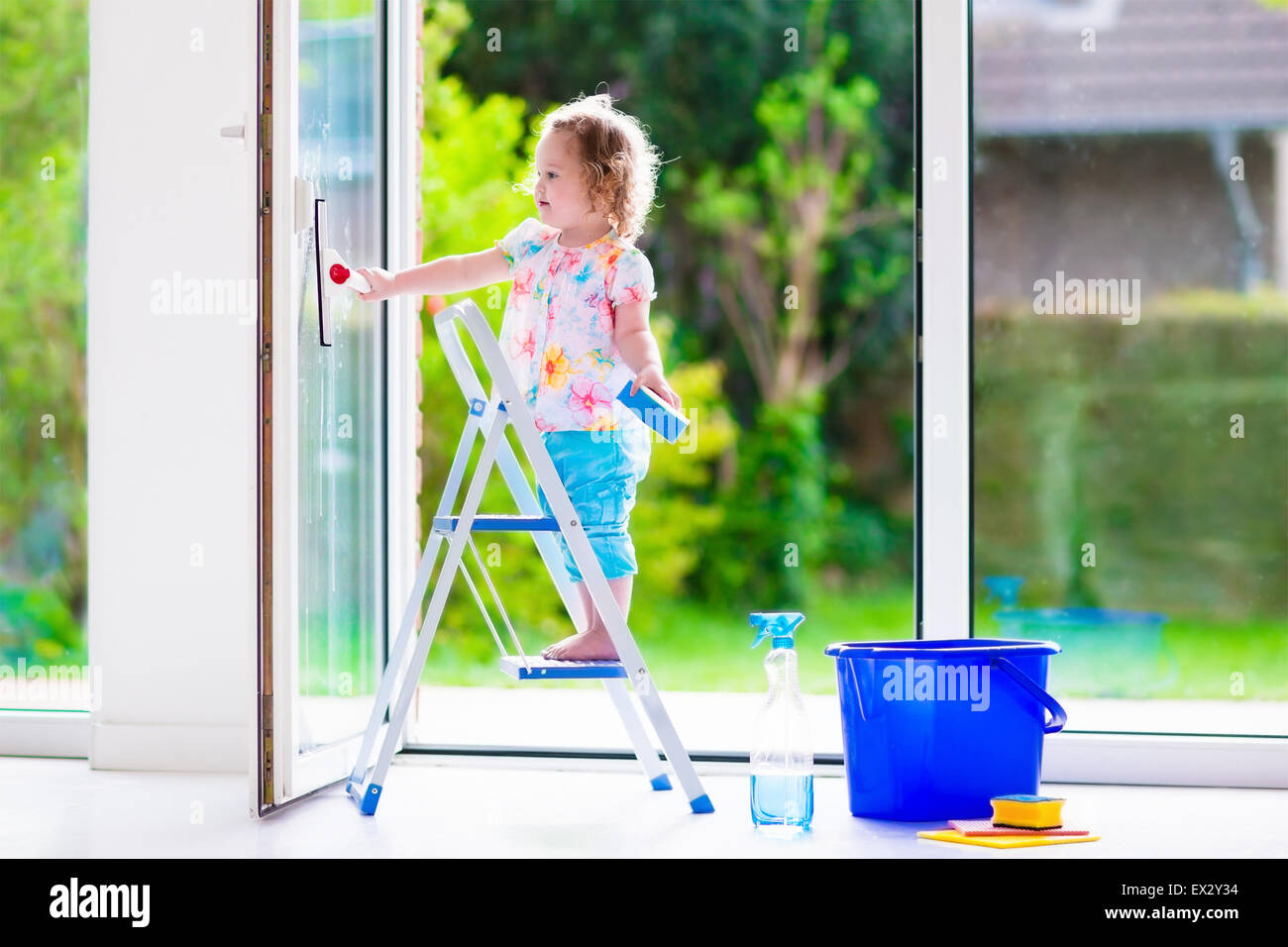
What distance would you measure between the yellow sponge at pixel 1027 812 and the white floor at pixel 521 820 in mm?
74

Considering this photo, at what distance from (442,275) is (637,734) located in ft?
2.98

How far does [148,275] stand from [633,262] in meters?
1.09

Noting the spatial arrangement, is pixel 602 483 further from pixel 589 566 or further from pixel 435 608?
pixel 435 608

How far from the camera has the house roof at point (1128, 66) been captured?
2941 millimetres

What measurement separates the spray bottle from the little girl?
1.04ft

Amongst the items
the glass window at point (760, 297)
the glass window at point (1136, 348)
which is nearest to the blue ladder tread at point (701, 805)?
the glass window at point (1136, 348)

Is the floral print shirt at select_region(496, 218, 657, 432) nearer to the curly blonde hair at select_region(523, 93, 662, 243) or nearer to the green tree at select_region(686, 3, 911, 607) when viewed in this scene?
the curly blonde hair at select_region(523, 93, 662, 243)

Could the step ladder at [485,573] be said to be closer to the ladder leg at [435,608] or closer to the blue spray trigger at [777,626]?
the ladder leg at [435,608]

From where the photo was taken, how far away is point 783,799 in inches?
88.4

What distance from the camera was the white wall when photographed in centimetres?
285

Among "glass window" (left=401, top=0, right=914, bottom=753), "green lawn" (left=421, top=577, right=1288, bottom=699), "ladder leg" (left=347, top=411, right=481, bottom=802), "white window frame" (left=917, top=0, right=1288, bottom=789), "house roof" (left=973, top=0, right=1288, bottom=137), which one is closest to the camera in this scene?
"ladder leg" (left=347, top=411, right=481, bottom=802)

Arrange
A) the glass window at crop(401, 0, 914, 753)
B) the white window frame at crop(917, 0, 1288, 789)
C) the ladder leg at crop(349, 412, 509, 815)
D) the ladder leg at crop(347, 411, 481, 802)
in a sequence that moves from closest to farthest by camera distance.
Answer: the ladder leg at crop(349, 412, 509, 815), the ladder leg at crop(347, 411, 481, 802), the white window frame at crop(917, 0, 1288, 789), the glass window at crop(401, 0, 914, 753)

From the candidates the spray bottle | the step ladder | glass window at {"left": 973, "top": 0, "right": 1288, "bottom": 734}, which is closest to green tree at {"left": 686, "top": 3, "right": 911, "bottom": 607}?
glass window at {"left": 973, "top": 0, "right": 1288, "bottom": 734}

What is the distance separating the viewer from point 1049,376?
3.12 meters
